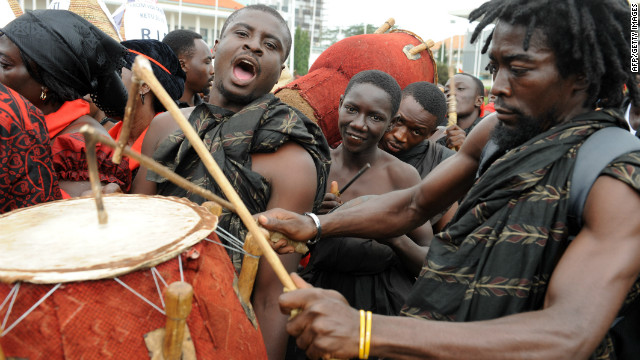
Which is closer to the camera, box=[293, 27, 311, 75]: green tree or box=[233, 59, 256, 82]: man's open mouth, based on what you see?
box=[233, 59, 256, 82]: man's open mouth

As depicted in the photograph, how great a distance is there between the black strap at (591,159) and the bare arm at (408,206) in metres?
0.50

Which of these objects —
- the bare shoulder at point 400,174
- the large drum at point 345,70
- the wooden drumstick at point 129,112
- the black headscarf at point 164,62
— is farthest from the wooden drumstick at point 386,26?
the wooden drumstick at point 129,112

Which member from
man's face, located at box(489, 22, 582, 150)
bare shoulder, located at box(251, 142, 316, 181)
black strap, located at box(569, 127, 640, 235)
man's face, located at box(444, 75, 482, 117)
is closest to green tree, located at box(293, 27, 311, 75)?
man's face, located at box(444, 75, 482, 117)

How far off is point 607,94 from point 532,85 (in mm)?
268

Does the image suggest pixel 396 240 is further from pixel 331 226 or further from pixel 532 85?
pixel 532 85

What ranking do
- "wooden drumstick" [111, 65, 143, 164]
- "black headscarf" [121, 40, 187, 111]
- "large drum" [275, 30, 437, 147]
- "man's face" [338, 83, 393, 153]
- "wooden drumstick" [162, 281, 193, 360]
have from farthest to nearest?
"large drum" [275, 30, 437, 147] → "black headscarf" [121, 40, 187, 111] → "man's face" [338, 83, 393, 153] → "wooden drumstick" [111, 65, 143, 164] → "wooden drumstick" [162, 281, 193, 360]

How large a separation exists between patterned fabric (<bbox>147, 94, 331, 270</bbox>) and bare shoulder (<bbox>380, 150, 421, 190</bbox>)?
793 millimetres

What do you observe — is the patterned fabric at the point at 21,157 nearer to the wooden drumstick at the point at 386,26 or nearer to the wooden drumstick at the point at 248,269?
the wooden drumstick at the point at 248,269

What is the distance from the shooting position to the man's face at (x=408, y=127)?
3717 millimetres

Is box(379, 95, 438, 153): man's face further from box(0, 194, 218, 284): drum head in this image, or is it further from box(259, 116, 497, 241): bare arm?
box(0, 194, 218, 284): drum head

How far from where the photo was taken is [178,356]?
48.5 inches

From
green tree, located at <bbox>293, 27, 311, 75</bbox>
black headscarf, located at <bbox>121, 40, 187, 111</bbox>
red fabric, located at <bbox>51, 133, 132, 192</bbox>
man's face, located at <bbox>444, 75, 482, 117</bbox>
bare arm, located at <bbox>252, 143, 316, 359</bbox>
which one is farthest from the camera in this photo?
green tree, located at <bbox>293, 27, 311, 75</bbox>

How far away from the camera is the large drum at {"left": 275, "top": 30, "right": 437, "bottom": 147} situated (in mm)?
3842

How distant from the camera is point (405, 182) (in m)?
3.00
